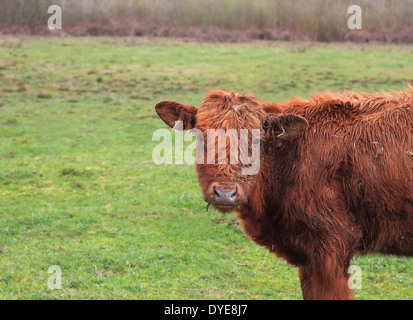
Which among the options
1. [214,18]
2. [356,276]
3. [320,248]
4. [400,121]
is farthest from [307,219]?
[214,18]

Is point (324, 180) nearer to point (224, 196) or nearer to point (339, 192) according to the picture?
point (339, 192)

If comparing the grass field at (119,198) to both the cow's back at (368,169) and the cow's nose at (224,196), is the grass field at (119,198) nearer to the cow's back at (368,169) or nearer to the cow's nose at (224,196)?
the cow's back at (368,169)

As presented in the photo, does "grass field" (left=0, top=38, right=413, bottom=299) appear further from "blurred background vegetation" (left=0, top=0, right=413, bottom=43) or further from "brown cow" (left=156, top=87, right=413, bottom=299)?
"blurred background vegetation" (left=0, top=0, right=413, bottom=43)

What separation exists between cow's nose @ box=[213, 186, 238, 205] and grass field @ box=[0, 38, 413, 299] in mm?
1258

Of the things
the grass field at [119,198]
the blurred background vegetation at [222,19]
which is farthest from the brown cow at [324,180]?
the blurred background vegetation at [222,19]

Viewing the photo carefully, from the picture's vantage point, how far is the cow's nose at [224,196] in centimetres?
425

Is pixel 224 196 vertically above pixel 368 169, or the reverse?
pixel 368 169

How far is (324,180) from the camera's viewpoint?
15.2 ft

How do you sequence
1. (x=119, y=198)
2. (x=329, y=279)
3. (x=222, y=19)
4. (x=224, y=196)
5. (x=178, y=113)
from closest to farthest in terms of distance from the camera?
(x=224, y=196) → (x=329, y=279) → (x=178, y=113) → (x=119, y=198) → (x=222, y=19)

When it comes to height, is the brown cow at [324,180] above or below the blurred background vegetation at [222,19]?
below

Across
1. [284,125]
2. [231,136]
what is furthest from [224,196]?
[284,125]

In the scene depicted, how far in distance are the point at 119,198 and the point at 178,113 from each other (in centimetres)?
534

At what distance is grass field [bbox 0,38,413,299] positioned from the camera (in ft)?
22.5

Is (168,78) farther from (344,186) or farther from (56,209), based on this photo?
(344,186)
